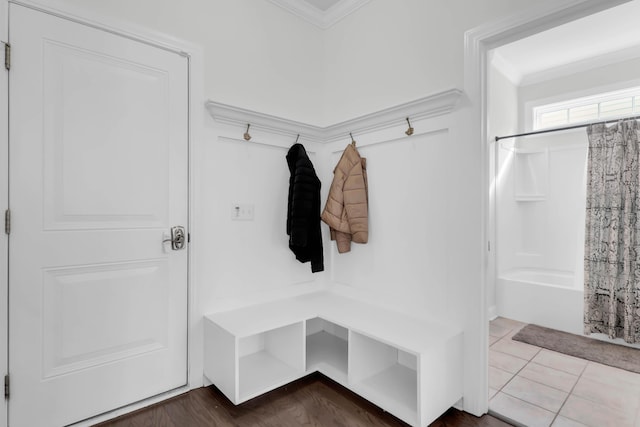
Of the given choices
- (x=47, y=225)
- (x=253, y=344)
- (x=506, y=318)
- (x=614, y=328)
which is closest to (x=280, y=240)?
(x=253, y=344)

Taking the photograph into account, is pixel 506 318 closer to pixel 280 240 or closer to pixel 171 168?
pixel 280 240

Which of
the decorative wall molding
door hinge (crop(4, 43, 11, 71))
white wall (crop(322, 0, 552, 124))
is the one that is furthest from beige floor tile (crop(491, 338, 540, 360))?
door hinge (crop(4, 43, 11, 71))

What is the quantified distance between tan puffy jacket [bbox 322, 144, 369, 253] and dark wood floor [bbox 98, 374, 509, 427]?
3.17 feet

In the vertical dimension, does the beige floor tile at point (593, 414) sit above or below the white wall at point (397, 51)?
below

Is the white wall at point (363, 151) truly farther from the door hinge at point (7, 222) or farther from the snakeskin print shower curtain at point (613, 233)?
the snakeskin print shower curtain at point (613, 233)

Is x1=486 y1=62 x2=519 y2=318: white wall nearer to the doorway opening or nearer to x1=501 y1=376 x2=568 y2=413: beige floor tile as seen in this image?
the doorway opening

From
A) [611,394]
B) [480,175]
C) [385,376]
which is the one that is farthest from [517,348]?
[480,175]

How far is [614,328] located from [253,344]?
2867mm

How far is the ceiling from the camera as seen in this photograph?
2658mm

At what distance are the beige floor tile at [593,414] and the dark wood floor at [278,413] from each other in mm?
422

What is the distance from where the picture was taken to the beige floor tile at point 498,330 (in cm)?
287

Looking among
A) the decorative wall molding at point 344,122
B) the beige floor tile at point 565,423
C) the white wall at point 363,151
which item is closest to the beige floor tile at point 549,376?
the beige floor tile at point 565,423

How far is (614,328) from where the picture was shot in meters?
2.63

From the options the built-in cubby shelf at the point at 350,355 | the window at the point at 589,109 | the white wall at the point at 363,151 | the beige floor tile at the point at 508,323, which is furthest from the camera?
the window at the point at 589,109
